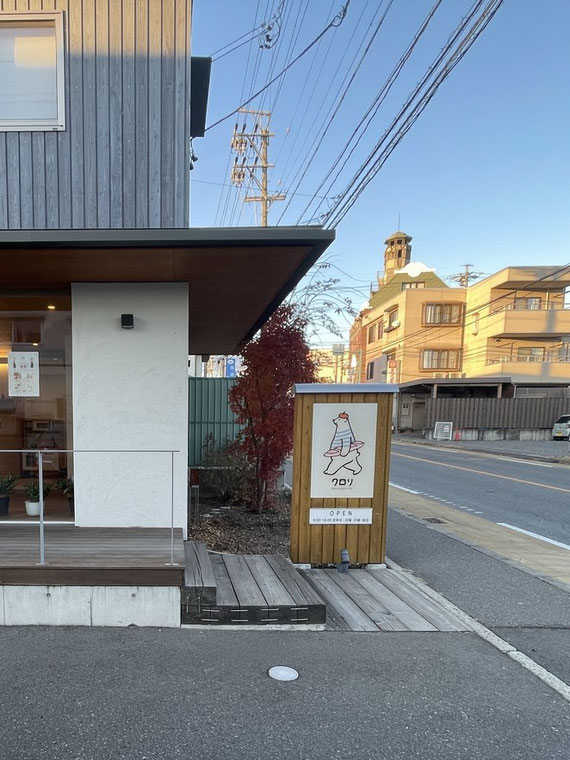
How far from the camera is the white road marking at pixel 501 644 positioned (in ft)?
8.89

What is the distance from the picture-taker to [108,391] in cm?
430

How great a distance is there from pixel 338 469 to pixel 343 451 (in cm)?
19

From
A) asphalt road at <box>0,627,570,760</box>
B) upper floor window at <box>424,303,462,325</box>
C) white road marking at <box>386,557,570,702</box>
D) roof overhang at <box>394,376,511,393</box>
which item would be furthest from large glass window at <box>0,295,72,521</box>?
upper floor window at <box>424,303,462,325</box>

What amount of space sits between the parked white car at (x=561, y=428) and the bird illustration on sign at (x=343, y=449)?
2580cm

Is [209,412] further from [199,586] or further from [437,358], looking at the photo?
[437,358]

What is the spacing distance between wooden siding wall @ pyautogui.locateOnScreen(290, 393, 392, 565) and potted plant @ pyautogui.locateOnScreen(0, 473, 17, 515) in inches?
123

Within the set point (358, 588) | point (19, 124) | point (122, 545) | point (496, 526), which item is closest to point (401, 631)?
point (358, 588)

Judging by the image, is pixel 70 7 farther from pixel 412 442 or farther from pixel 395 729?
pixel 412 442

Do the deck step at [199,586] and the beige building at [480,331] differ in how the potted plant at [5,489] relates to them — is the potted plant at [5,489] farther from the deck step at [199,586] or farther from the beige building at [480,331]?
the beige building at [480,331]

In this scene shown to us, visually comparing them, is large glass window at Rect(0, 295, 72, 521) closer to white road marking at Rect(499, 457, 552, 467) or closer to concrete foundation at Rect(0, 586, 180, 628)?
concrete foundation at Rect(0, 586, 180, 628)

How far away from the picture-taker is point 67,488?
4.62m

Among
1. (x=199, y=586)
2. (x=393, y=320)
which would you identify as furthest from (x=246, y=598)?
(x=393, y=320)

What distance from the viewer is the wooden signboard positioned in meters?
4.23

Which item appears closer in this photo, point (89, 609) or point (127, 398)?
point (89, 609)
